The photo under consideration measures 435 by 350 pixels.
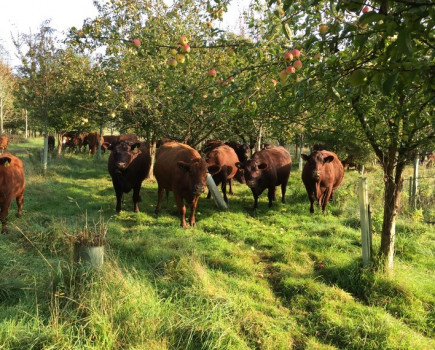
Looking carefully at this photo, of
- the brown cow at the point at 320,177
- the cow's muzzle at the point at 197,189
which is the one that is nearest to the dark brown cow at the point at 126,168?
the cow's muzzle at the point at 197,189

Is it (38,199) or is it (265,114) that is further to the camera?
(38,199)

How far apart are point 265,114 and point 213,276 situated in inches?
102

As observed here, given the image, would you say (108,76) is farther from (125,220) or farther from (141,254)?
(141,254)

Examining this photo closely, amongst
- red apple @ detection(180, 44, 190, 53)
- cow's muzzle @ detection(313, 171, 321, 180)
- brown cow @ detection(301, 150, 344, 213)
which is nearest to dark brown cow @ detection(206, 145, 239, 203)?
brown cow @ detection(301, 150, 344, 213)

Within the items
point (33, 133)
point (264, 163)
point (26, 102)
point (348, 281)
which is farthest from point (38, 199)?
point (33, 133)

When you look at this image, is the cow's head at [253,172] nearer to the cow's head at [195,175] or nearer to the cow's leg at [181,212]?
the cow's head at [195,175]

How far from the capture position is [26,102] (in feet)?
40.6

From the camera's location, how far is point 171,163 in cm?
853

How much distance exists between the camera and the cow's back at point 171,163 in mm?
8251

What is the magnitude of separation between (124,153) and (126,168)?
0.42 meters

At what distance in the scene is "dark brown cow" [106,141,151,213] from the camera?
846 centimetres

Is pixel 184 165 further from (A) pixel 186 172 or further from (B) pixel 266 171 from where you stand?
(B) pixel 266 171

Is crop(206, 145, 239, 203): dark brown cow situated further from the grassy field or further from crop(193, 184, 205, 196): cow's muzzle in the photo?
the grassy field

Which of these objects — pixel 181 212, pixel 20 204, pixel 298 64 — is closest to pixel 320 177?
pixel 181 212
